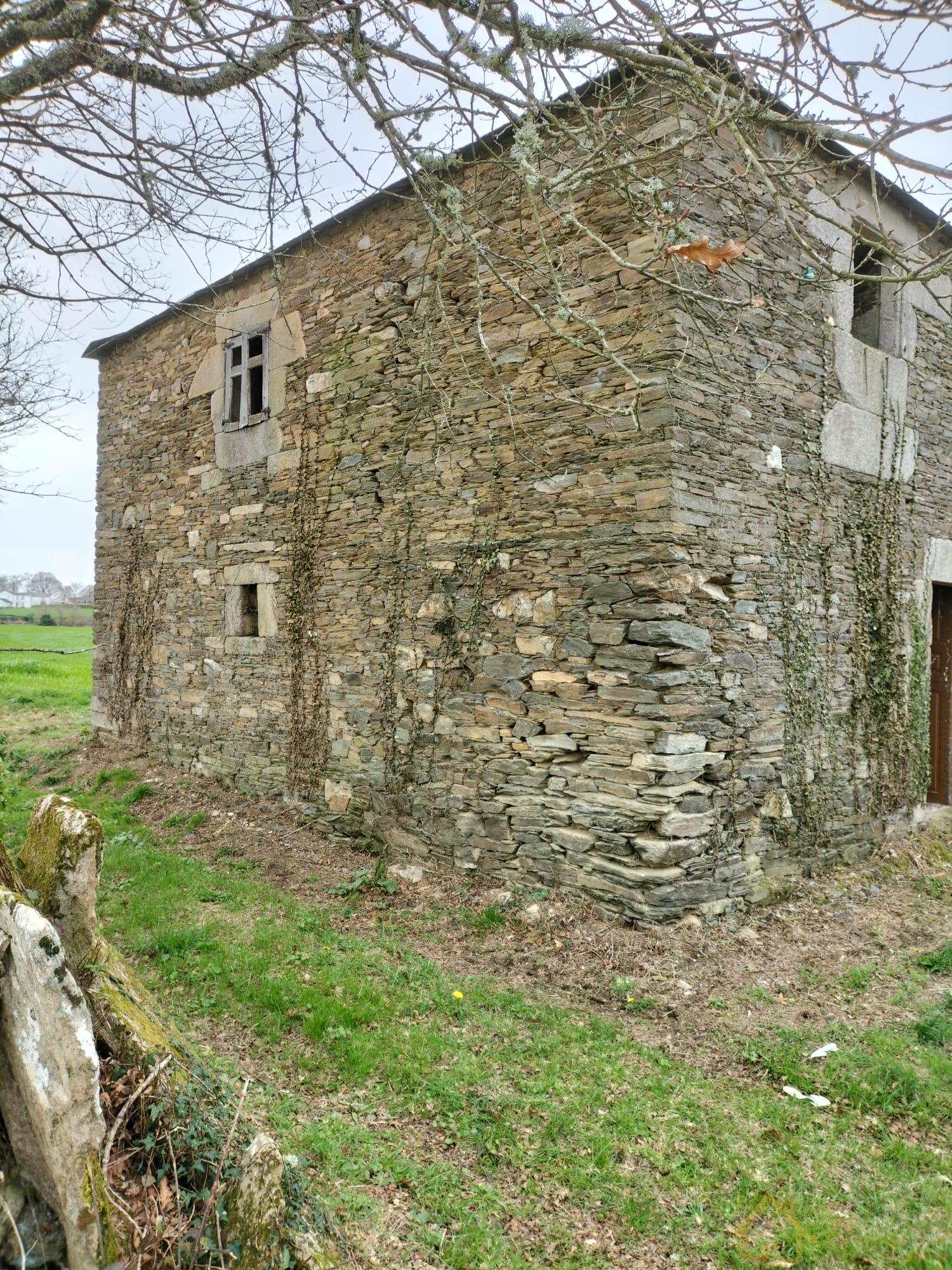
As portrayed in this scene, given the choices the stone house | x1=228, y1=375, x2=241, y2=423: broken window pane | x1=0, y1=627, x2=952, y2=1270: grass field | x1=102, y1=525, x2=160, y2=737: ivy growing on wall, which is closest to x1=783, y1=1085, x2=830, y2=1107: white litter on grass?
x1=0, y1=627, x2=952, y2=1270: grass field

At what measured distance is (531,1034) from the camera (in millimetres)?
3727

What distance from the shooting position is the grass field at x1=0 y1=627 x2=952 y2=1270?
2.58 m

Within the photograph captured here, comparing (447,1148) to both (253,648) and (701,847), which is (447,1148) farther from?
(253,648)

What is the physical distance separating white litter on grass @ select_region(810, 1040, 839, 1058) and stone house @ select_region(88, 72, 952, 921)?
3.65 feet

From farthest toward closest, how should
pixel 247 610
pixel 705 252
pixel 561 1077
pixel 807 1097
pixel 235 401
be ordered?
pixel 235 401
pixel 247 610
pixel 561 1077
pixel 807 1097
pixel 705 252

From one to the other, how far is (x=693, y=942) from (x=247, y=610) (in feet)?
17.3

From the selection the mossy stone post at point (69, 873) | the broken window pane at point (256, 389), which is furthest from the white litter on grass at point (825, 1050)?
the broken window pane at point (256, 389)

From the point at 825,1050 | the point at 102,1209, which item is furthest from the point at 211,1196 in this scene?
the point at 825,1050

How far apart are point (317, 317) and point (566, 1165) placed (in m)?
6.53

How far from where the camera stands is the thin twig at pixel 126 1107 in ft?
6.71

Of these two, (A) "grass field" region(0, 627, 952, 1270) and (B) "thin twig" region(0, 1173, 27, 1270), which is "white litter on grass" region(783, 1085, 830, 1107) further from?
(B) "thin twig" region(0, 1173, 27, 1270)

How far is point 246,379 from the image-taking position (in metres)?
7.64

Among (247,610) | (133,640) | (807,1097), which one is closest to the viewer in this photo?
(807,1097)

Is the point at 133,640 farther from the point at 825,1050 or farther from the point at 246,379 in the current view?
the point at 825,1050
